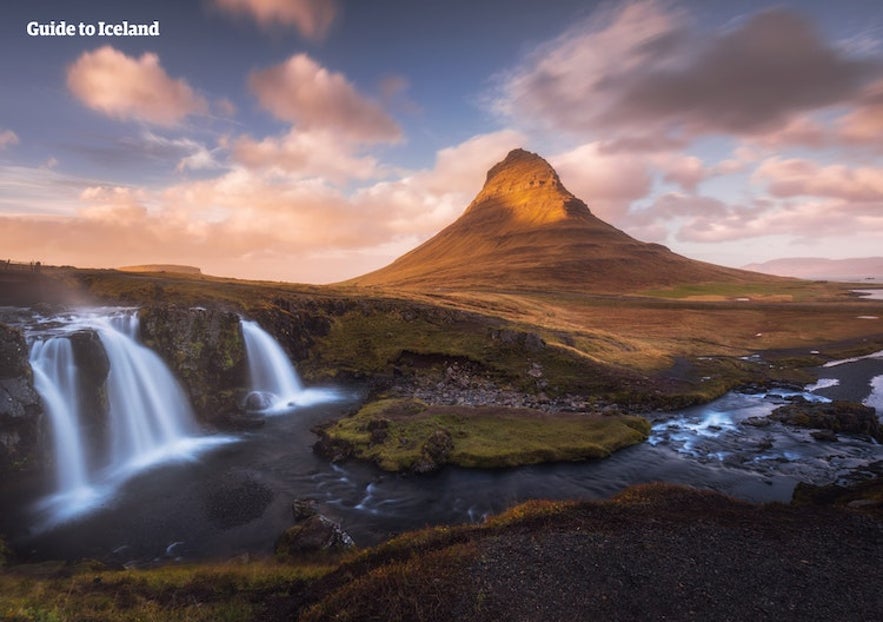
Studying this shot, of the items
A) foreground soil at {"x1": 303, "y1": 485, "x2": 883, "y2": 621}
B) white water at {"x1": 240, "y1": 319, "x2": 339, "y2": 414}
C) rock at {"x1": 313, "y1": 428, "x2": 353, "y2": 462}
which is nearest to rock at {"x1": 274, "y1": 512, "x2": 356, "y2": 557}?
foreground soil at {"x1": 303, "y1": 485, "x2": 883, "y2": 621}

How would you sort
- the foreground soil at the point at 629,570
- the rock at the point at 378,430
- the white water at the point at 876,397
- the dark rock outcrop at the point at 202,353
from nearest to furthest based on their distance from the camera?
the foreground soil at the point at 629,570
the rock at the point at 378,430
the dark rock outcrop at the point at 202,353
the white water at the point at 876,397

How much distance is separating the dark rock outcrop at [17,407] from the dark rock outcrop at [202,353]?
13324 mm

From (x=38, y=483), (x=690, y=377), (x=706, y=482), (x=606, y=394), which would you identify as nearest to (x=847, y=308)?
(x=690, y=377)

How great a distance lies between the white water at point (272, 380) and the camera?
48.0 meters

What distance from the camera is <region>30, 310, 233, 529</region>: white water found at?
1164 inches

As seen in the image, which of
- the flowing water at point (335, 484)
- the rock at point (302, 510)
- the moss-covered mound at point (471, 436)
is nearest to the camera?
the flowing water at point (335, 484)

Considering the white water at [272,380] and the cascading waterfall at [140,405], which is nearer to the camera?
the cascading waterfall at [140,405]

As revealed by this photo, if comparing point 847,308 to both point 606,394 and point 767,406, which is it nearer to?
point 767,406

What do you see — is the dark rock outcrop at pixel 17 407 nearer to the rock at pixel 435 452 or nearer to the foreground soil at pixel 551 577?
the foreground soil at pixel 551 577

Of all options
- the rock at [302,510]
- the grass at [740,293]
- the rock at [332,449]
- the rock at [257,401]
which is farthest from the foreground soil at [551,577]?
the grass at [740,293]

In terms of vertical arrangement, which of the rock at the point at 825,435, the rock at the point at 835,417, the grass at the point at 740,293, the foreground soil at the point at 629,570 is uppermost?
the grass at the point at 740,293

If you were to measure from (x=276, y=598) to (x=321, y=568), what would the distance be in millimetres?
2702

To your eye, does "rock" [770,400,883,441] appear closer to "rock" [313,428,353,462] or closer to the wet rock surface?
"rock" [313,428,353,462]

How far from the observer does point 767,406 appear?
4725 cm
